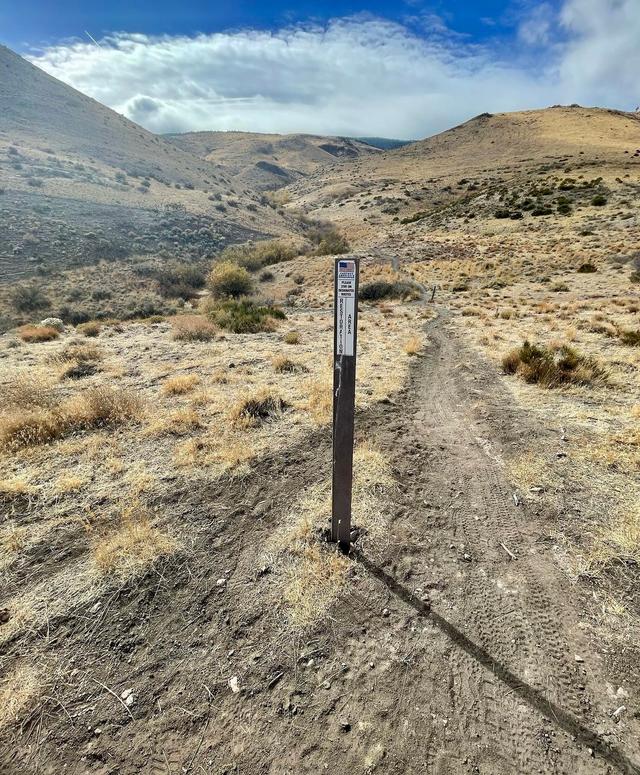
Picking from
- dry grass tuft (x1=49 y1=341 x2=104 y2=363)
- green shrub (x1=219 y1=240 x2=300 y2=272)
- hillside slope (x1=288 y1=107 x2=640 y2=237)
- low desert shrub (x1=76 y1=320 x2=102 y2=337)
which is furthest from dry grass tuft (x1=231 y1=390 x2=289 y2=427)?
hillside slope (x1=288 y1=107 x2=640 y2=237)

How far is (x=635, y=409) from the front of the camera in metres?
7.12

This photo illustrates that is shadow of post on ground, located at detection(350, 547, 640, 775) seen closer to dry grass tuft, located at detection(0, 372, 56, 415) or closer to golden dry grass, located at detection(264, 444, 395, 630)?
golden dry grass, located at detection(264, 444, 395, 630)

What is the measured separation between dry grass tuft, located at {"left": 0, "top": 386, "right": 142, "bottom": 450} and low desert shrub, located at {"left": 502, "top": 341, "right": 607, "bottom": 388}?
875 centimetres

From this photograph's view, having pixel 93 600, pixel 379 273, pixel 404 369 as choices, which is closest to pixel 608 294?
pixel 379 273

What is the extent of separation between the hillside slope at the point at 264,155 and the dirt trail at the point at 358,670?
413 feet

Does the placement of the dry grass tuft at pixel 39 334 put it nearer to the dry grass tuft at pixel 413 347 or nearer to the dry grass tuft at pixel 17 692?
the dry grass tuft at pixel 413 347

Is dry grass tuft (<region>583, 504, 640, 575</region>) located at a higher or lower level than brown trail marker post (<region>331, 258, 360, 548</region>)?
lower

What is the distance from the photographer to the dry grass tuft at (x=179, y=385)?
8.52m

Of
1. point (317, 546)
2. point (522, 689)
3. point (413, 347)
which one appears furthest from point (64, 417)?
point (413, 347)

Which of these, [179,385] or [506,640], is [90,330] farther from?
[506,640]

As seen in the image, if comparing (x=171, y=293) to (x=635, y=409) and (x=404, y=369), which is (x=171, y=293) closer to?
(x=404, y=369)

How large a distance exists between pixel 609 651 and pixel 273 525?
3.40 metres

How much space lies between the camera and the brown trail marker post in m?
3.23

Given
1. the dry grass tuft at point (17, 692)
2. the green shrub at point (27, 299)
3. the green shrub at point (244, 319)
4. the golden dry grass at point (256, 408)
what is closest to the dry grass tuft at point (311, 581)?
the dry grass tuft at point (17, 692)
